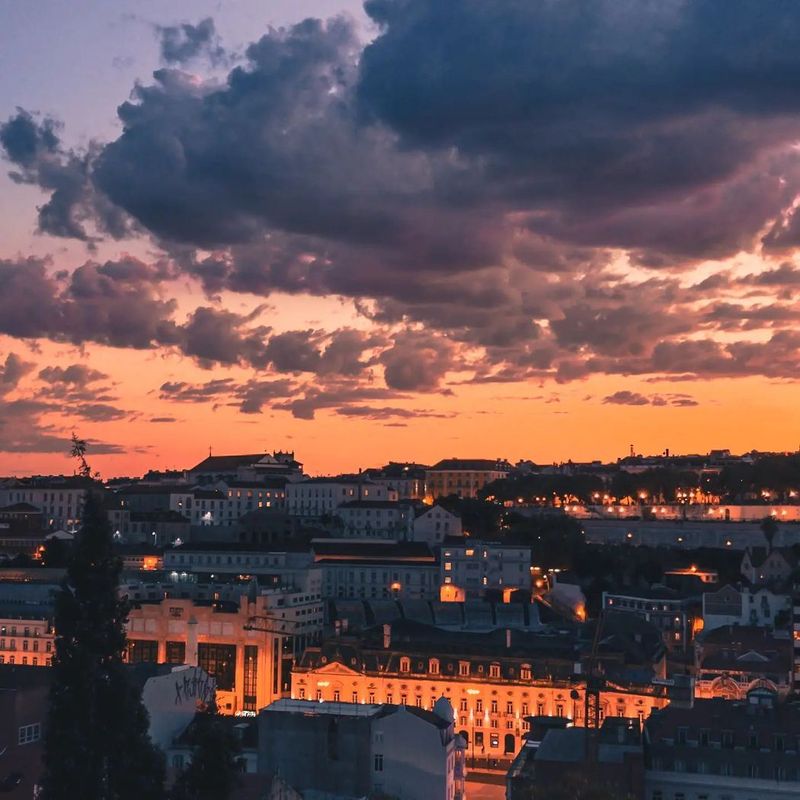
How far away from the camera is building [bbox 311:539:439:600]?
8456cm

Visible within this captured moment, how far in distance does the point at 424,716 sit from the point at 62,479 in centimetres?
10383

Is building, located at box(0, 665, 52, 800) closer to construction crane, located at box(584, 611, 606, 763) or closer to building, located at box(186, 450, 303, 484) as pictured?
construction crane, located at box(584, 611, 606, 763)

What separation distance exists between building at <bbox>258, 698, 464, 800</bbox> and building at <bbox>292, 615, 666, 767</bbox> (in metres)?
11.4

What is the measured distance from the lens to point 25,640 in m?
66.4

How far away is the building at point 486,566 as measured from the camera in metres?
84.2

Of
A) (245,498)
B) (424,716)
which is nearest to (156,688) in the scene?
(424,716)

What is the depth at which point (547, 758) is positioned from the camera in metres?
38.7

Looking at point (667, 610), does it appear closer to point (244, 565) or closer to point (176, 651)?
point (244, 565)

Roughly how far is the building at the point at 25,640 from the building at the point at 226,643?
13.9 feet

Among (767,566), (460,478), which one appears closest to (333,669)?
(767,566)

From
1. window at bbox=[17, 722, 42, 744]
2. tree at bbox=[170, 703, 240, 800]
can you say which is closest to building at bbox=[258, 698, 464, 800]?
window at bbox=[17, 722, 42, 744]

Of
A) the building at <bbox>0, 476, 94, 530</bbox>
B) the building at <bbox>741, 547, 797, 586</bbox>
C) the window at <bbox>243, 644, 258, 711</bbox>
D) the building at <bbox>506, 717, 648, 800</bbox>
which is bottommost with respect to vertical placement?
the window at <bbox>243, 644, 258, 711</bbox>

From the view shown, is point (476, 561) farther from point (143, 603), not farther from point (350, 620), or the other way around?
point (143, 603)

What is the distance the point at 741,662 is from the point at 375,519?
54870 mm
